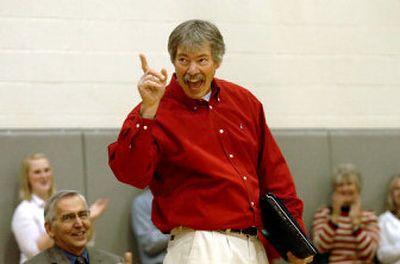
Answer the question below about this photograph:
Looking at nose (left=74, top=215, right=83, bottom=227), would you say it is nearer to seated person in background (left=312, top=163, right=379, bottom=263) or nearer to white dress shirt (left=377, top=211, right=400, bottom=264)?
seated person in background (left=312, top=163, right=379, bottom=263)

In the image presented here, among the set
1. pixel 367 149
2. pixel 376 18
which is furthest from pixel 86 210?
pixel 376 18

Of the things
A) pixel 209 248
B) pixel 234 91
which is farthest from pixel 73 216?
pixel 209 248

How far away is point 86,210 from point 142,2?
1759mm

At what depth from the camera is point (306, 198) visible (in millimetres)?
5879

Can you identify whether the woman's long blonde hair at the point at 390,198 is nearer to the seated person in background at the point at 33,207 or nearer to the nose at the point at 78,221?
the seated person in background at the point at 33,207

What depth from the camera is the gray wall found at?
16.9ft

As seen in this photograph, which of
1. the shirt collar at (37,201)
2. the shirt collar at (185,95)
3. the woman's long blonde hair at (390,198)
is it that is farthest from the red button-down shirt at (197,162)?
the woman's long blonde hair at (390,198)

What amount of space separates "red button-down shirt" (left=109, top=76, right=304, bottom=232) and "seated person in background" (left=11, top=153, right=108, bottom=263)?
7.05 feet

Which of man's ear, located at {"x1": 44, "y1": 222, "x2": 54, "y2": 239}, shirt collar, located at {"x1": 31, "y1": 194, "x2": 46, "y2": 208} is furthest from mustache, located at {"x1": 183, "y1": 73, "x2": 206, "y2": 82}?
shirt collar, located at {"x1": 31, "y1": 194, "x2": 46, "y2": 208}

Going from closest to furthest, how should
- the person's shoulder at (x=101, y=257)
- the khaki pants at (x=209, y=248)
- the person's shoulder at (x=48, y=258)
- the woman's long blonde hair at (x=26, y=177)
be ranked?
the khaki pants at (x=209, y=248), the person's shoulder at (x=48, y=258), the person's shoulder at (x=101, y=257), the woman's long blonde hair at (x=26, y=177)

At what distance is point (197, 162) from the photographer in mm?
2908

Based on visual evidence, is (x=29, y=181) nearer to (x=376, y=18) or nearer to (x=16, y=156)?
(x=16, y=156)

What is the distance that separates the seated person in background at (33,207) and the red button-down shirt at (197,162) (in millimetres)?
2148

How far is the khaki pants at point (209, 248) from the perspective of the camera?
9.46 ft
